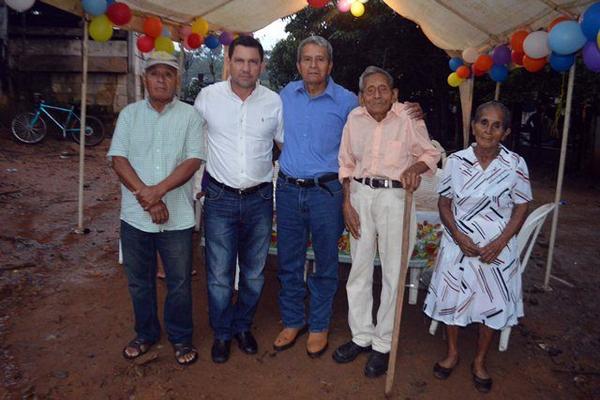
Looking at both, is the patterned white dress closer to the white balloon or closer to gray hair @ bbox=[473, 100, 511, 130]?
gray hair @ bbox=[473, 100, 511, 130]

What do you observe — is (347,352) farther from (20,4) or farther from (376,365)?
(20,4)

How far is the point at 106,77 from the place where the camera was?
12.8 m

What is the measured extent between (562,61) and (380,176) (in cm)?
247

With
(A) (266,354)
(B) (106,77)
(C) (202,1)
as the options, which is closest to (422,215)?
(A) (266,354)

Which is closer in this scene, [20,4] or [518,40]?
[20,4]

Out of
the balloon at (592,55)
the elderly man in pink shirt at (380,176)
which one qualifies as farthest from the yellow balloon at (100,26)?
the balloon at (592,55)

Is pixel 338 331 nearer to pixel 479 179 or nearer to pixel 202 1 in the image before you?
pixel 479 179

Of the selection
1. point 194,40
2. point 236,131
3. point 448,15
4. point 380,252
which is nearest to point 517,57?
point 448,15

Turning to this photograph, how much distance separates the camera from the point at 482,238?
284 centimetres

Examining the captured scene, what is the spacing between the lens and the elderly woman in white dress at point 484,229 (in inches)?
110

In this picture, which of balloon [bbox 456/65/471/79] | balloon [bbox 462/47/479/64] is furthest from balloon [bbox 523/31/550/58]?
balloon [bbox 456/65/471/79]

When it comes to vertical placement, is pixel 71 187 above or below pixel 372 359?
above

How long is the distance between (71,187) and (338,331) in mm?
6288

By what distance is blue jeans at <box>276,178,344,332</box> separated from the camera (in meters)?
3.07
